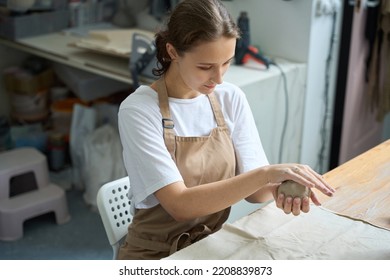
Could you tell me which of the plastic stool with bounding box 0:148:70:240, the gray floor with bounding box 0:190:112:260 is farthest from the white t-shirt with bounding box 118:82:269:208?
the plastic stool with bounding box 0:148:70:240

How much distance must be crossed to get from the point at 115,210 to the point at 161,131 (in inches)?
12.4

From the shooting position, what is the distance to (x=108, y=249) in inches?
103

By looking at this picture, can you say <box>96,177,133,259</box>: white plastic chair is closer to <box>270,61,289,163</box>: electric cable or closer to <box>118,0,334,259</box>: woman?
<box>118,0,334,259</box>: woman

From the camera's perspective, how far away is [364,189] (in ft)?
5.11

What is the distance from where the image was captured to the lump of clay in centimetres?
127

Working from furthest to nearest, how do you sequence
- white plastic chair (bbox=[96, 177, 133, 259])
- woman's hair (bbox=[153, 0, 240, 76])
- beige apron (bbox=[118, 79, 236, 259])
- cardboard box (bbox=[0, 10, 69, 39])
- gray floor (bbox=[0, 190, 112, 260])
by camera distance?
cardboard box (bbox=[0, 10, 69, 39]) → gray floor (bbox=[0, 190, 112, 260]) → white plastic chair (bbox=[96, 177, 133, 259]) → beige apron (bbox=[118, 79, 236, 259]) → woman's hair (bbox=[153, 0, 240, 76])

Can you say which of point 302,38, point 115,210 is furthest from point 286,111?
point 115,210

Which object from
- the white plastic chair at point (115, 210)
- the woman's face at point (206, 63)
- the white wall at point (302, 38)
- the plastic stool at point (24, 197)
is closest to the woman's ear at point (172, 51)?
the woman's face at point (206, 63)

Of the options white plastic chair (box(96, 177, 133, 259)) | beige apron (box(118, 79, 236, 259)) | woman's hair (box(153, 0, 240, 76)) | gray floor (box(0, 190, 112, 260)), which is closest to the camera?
woman's hair (box(153, 0, 240, 76))

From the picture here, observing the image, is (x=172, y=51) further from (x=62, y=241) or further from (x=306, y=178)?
(x=62, y=241)

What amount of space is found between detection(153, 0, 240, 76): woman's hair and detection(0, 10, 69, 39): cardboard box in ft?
6.37

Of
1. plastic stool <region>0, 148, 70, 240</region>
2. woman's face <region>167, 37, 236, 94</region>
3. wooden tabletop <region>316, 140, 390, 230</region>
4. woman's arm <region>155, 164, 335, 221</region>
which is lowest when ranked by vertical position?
plastic stool <region>0, 148, 70, 240</region>

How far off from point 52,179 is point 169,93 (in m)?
1.90

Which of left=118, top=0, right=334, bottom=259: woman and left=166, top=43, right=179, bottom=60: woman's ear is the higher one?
left=166, top=43, right=179, bottom=60: woman's ear
